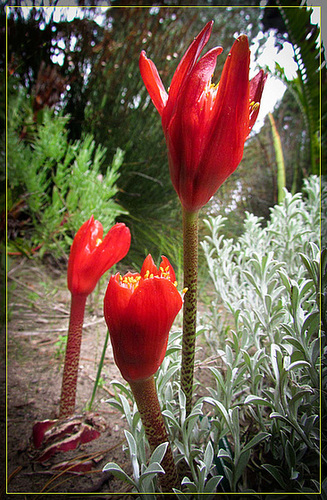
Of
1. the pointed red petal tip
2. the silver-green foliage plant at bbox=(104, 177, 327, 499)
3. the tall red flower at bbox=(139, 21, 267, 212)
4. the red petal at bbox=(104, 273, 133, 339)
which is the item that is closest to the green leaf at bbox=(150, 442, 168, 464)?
the silver-green foliage plant at bbox=(104, 177, 327, 499)

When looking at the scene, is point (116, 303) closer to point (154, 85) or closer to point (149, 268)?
point (149, 268)

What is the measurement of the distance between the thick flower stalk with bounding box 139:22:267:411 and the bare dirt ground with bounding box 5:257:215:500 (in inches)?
8.7

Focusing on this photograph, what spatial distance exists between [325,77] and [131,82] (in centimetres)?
26

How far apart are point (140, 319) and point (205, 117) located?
165mm

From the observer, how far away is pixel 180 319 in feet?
1.72

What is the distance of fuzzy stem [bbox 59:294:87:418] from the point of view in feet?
1.44

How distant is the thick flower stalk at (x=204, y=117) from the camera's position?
29 centimetres

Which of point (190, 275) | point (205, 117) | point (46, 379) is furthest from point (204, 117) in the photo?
point (46, 379)

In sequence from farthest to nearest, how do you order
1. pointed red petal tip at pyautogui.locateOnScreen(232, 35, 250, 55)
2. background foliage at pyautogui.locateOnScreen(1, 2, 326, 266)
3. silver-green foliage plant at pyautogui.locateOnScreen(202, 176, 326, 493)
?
background foliage at pyautogui.locateOnScreen(1, 2, 326, 266) → silver-green foliage plant at pyautogui.locateOnScreen(202, 176, 326, 493) → pointed red petal tip at pyautogui.locateOnScreen(232, 35, 250, 55)

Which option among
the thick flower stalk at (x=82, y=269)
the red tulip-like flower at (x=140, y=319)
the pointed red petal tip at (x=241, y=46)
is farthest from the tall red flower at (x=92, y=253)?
the pointed red petal tip at (x=241, y=46)

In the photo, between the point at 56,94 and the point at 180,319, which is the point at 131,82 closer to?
the point at 56,94

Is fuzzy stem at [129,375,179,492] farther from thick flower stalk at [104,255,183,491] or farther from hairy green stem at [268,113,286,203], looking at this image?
hairy green stem at [268,113,286,203]

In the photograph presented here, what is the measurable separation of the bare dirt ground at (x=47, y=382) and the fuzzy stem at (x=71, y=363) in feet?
0.04

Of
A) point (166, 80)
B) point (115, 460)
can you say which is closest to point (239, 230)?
point (166, 80)
